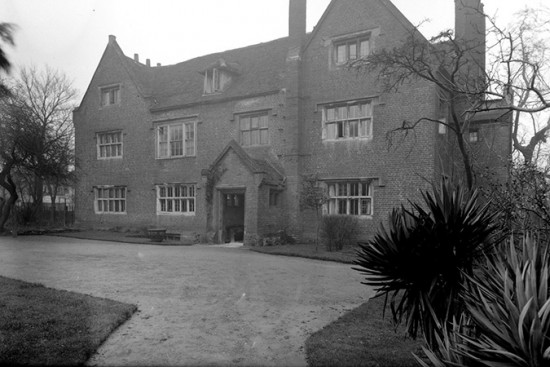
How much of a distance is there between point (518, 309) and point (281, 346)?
3111mm

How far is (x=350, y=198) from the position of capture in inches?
726

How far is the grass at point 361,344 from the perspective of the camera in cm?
467

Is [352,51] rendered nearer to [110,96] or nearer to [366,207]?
[366,207]

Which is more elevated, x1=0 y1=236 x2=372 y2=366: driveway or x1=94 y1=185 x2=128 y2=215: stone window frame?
x1=94 y1=185 x2=128 y2=215: stone window frame

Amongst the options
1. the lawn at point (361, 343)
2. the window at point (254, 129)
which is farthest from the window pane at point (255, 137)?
the lawn at point (361, 343)

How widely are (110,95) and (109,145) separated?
3.28 m

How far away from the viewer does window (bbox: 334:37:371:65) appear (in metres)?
18.3

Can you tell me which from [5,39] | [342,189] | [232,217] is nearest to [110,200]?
[232,217]

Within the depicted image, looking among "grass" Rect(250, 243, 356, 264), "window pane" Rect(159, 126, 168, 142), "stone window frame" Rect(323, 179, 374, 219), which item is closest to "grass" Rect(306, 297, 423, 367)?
"grass" Rect(250, 243, 356, 264)

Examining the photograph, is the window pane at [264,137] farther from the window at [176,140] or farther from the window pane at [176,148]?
the window pane at [176,148]

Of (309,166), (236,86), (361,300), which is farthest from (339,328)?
(236,86)

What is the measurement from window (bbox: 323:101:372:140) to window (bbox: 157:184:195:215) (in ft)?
27.9

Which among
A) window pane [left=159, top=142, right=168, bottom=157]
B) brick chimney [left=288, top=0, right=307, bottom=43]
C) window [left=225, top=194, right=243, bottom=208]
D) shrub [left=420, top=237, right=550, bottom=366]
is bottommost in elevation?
shrub [left=420, top=237, right=550, bottom=366]

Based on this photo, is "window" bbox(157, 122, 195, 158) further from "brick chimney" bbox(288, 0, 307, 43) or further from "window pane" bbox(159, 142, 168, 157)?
"brick chimney" bbox(288, 0, 307, 43)
